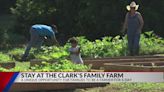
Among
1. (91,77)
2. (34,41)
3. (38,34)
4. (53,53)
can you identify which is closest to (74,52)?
(53,53)


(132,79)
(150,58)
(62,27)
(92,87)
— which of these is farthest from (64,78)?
(62,27)

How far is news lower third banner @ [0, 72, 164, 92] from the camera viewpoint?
30.3 feet

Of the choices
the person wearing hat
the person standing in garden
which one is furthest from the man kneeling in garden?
the person standing in garden

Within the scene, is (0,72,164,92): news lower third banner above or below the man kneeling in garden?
below

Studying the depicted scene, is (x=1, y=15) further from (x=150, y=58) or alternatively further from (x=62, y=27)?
(x=150, y=58)

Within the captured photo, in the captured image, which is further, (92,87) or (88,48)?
(88,48)

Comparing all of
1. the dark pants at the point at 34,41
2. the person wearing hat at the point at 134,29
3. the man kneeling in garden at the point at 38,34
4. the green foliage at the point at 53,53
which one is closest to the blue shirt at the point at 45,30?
the man kneeling in garden at the point at 38,34

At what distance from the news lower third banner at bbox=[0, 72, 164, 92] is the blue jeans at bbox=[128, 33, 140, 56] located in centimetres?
730

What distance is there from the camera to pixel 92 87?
11.2 meters

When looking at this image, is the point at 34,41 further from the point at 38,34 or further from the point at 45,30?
the point at 45,30

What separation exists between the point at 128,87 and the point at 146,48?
696 centimetres

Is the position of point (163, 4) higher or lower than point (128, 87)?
higher

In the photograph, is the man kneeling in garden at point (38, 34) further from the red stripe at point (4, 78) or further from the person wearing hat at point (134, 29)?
the red stripe at point (4, 78)

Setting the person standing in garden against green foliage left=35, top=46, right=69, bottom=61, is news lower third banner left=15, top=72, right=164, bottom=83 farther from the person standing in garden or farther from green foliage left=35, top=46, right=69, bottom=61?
green foliage left=35, top=46, right=69, bottom=61
